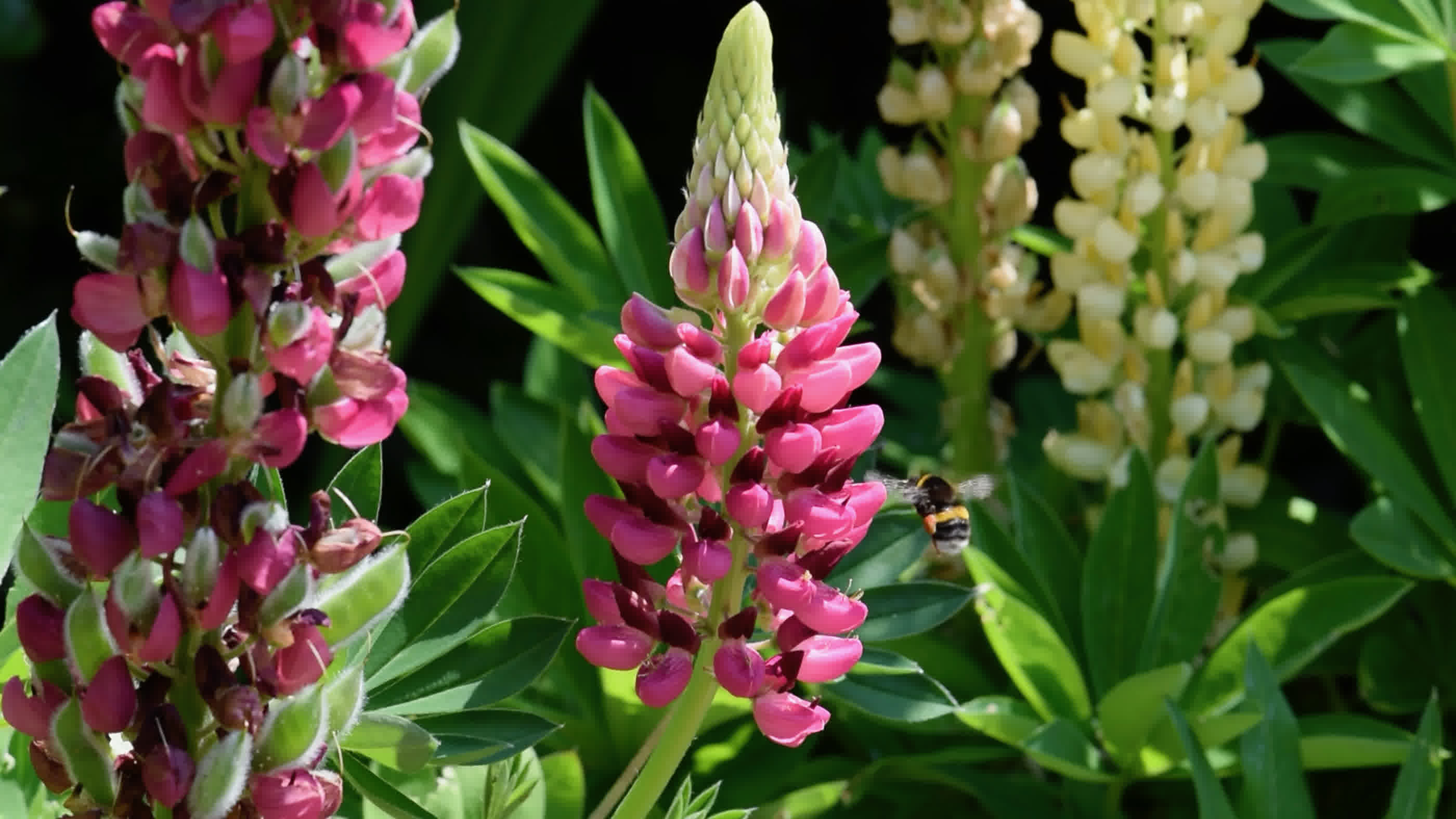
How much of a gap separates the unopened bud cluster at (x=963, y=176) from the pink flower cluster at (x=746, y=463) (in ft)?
1.50

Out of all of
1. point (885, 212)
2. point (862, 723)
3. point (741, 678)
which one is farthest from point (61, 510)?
point (885, 212)

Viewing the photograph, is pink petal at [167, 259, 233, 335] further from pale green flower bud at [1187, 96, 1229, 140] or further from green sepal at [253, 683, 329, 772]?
pale green flower bud at [1187, 96, 1229, 140]

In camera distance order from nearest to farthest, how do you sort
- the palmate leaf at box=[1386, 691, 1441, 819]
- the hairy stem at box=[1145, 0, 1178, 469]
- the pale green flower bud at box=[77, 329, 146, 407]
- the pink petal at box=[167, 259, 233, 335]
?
the pink petal at box=[167, 259, 233, 335]
the pale green flower bud at box=[77, 329, 146, 407]
the palmate leaf at box=[1386, 691, 1441, 819]
the hairy stem at box=[1145, 0, 1178, 469]

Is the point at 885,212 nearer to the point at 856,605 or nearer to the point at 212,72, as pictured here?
the point at 856,605

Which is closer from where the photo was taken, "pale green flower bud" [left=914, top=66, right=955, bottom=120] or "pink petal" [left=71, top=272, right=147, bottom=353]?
"pink petal" [left=71, top=272, right=147, bottom=353]

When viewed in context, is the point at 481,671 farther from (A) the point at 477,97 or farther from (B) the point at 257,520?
(A) the point at 477,97

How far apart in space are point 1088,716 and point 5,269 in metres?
1.66

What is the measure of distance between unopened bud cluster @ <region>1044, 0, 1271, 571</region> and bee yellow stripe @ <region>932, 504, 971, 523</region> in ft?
0.65

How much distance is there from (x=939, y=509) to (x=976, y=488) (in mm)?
88

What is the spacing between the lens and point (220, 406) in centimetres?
52

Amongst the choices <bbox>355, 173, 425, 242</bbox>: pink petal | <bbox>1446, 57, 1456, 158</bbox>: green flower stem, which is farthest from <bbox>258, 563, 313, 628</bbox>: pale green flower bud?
<bbox>1446, 57, 1456, 158</bbox>: green flower stem

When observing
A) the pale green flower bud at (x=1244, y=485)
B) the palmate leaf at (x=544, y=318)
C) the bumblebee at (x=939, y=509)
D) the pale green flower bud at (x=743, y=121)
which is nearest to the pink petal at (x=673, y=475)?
the pale green flower bud at (x=743, y=121)

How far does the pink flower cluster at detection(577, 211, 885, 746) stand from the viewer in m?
0.66

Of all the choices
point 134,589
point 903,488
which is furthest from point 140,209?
point 903,488
